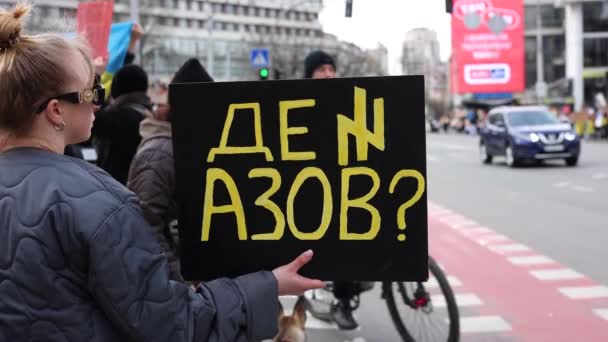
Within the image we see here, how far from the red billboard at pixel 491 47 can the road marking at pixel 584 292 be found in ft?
121

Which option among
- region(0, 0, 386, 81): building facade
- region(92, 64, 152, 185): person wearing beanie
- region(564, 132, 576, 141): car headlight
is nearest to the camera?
region(92, 64, 152, 185): person wearing beanie

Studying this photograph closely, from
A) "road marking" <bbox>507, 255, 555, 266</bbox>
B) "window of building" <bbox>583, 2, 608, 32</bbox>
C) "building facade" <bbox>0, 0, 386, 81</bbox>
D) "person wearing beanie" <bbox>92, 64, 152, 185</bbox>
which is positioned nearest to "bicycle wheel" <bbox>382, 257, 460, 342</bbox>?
"person wearing beanie" <bbox>92, 64, 152, 185</bbox>

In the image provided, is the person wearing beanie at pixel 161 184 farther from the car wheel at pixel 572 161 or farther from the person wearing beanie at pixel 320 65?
the car wheel at pixel 572 161

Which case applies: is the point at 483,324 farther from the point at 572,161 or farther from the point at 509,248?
the point at 572,161

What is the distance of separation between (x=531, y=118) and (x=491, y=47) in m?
27.8

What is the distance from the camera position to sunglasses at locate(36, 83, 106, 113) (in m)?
1.78

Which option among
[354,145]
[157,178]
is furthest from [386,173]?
[157,178]

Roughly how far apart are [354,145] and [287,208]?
258 millimetres

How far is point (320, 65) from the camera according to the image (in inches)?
206

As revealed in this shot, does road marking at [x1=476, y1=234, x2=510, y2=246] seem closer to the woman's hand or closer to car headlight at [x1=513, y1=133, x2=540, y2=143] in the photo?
the woman's hand

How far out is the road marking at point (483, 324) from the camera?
528 centimetres

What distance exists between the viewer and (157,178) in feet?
10.6

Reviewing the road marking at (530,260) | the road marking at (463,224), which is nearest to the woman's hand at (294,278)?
the road marking at (530,260)

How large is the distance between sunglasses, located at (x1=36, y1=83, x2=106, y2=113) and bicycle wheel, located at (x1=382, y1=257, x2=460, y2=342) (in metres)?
2.77
